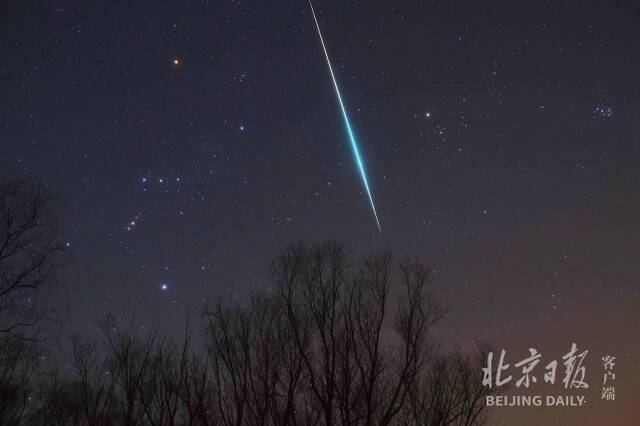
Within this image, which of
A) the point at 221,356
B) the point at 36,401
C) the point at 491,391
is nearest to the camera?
the point at 221,356

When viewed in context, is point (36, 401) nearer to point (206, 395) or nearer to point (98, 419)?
point (98, 419)

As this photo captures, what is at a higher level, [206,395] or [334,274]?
[334,274]

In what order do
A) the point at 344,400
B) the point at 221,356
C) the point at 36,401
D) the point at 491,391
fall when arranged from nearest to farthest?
the point at 344,400 → the point at 221,356 → the point at 491,391 → the point at 36,401

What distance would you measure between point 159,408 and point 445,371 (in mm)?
12979

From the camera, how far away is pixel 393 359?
20.6 metres

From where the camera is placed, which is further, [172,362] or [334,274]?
[172,362]

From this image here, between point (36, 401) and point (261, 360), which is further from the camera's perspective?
point (36, 401)

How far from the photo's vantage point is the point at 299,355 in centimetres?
2062

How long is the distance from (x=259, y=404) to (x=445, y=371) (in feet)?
27.8

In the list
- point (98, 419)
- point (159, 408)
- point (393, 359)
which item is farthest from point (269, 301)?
point (98, 419)

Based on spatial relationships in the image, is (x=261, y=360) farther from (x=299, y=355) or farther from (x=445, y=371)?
(x=445, y=371)

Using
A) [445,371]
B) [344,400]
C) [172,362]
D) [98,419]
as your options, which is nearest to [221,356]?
[172,362]

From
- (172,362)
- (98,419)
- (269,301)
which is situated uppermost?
(269,301)

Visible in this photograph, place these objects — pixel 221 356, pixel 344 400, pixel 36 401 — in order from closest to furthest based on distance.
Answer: pixel 344 400
pixel 221 356
pixel 36 401
